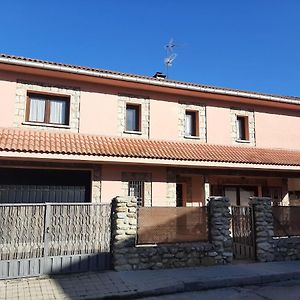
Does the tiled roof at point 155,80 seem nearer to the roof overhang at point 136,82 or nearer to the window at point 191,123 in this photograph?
the roof overhang at point 136,82

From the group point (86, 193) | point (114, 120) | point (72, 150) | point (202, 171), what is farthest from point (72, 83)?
point (202, 171)

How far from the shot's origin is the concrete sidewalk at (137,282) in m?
6.81

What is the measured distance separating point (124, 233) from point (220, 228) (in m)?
2.76

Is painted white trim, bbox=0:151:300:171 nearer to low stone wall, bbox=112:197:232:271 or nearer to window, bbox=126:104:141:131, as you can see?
window, bbox=126:104:141:131

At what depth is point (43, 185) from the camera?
12.0m

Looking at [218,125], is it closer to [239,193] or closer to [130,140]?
[239,193]

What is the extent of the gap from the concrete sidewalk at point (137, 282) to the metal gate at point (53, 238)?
0.27m

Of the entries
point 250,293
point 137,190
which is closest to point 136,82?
point 137,190

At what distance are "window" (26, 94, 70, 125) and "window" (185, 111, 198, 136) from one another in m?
5.07

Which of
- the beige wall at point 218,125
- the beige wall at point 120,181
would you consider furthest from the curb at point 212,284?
the beige wall at point 218,125

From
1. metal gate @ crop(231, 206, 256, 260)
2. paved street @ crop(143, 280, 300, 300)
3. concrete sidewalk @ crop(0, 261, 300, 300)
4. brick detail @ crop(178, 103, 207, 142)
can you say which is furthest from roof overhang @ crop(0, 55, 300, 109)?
paved street @ crop(143, 280, 300, 300)

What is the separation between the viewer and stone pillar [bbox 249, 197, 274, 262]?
10180 millimetres

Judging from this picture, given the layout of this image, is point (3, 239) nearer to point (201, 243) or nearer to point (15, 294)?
point (15, 294)

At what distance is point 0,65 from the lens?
1180cm
